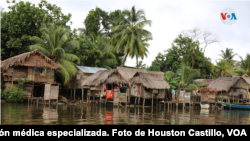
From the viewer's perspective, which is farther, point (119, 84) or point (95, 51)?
point (95, 51)

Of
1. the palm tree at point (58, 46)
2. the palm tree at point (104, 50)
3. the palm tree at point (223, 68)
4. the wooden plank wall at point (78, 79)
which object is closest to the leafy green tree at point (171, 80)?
the wooden plank wall at point (78, 79)

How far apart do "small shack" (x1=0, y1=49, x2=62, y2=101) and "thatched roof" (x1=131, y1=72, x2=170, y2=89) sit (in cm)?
675

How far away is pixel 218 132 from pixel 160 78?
1516 cm

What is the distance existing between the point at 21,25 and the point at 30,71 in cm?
542

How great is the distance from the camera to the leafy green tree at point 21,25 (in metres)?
21.6

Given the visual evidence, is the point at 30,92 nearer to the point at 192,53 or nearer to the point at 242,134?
the point at 242,134

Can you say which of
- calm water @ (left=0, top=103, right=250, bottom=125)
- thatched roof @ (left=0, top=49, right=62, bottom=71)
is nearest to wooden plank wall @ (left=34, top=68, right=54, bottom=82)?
thatched roof @ (left=0, top=49, right=62, bottom=71)

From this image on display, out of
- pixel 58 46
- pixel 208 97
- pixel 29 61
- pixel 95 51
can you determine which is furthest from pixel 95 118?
pixel 95 51

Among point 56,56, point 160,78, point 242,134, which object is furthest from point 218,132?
point 56,56

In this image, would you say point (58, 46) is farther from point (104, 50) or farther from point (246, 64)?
point (246, 64)

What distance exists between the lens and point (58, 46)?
71.9 ft

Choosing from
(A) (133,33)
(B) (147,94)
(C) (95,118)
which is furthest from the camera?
(A) (133,33)

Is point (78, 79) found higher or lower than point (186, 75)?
lower

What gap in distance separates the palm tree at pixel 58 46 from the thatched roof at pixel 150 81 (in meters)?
6.19
